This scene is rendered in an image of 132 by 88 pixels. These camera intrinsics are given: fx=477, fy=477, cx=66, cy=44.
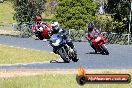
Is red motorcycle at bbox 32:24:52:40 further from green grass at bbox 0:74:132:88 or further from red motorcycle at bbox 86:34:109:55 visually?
green grass at bbox 0:74:132:88

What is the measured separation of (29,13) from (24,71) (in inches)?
1242

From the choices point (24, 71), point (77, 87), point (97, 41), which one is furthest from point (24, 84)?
point (97, 41)

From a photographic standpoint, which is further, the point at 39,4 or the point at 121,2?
the point at 39,4

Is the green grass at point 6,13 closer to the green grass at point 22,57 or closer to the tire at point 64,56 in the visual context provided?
the green grass at point 22,57

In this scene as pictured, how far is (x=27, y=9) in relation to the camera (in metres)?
47.3

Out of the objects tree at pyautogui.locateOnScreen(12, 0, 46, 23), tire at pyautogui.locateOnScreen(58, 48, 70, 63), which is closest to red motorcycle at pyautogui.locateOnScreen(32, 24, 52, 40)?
tree at pyautogui.locateOnScreen(12, 0, 46, 23)

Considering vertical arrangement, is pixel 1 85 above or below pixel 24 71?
above

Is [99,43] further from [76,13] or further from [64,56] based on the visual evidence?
[76,13]

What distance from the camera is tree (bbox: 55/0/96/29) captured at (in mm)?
42719

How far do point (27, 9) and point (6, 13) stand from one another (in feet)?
111

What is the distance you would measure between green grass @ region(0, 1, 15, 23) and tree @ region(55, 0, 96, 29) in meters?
29.0

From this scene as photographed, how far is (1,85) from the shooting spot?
1120 centimetres

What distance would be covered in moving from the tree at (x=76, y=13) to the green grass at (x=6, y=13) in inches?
1140

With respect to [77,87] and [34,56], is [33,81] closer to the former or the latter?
[77,87]
